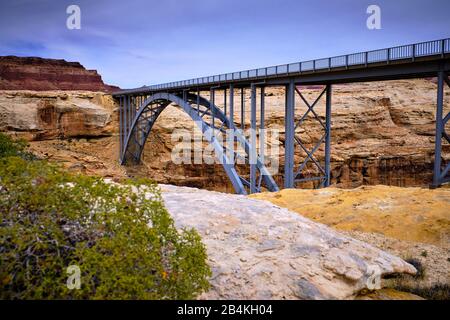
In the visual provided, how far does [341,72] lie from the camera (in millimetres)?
15734

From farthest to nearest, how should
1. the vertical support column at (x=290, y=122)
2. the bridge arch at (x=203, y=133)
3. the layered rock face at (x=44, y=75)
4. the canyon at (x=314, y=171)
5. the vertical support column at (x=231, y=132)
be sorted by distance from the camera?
the layered rock face at (x=44, y=75), the vertical support column at (x=231, y=132), the bridge arch at (x=203, y=133), the vertical support column at (x=290, y=122), the canyon at (x=314, y=171)

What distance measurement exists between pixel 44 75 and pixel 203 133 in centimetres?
7541

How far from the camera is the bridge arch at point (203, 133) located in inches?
790

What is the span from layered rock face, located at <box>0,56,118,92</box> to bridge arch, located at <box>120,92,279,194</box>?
43825 mm

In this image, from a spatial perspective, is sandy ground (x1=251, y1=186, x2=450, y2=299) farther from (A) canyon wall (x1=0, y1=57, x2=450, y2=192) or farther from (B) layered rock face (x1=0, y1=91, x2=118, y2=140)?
(B) layered rock face (x1=0, y1=91, x2=118, y2=140)

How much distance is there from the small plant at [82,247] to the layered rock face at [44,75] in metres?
77.7

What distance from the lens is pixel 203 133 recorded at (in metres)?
23.3

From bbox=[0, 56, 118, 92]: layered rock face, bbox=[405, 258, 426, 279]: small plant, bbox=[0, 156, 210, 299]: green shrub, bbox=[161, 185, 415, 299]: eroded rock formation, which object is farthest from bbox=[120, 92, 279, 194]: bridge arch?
bbox=[0, 56, 118, 92]: layered rock face

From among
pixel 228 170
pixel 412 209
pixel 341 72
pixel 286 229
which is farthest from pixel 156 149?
pixel 286 229

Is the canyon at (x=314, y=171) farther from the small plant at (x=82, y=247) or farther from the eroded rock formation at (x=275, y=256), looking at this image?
the small plant at (x=82, y=247)

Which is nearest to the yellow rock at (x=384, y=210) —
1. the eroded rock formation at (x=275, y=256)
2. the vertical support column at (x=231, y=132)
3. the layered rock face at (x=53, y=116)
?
the eroded rock formation at (x=275, y=256)

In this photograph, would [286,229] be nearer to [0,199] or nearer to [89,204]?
[89,204]

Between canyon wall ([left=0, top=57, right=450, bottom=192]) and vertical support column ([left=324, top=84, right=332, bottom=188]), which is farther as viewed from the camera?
canyon wall ([left=0, top=57, right=450, bottom=192])

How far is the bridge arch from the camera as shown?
65.9 ft
